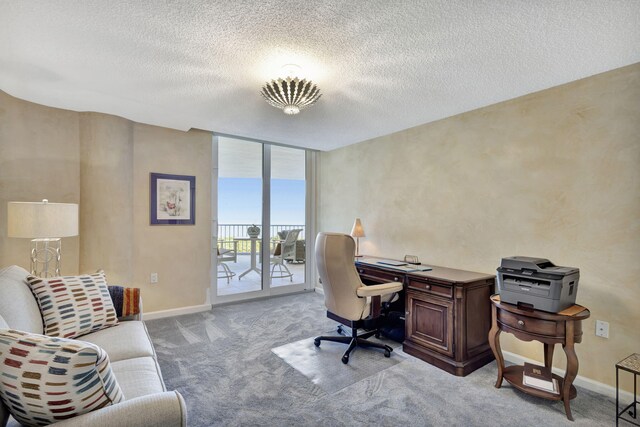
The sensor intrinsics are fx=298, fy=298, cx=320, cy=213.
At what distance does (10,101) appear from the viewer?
2.85m

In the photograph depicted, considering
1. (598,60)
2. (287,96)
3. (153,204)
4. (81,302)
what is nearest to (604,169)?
(598,60)

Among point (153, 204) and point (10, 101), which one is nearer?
point (10, 101)

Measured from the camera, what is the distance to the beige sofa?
3.23 ft

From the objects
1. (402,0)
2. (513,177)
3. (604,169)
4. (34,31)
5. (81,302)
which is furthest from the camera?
(513,177)

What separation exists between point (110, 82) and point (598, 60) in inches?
148

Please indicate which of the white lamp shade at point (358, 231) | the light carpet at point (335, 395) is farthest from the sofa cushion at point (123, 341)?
the white lamp shade at point (358, 231)

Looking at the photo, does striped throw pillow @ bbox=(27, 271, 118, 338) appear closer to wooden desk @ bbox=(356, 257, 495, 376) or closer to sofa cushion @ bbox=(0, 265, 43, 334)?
sofa cushion @ bbox=(0, 265, 43, 334)

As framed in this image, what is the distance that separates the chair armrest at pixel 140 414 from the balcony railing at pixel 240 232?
3.40 meters

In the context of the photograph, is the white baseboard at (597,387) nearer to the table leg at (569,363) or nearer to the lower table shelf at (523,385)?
the lower table shelf at (523,385)

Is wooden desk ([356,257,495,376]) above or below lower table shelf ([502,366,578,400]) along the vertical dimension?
above

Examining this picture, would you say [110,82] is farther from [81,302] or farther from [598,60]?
[598,60]

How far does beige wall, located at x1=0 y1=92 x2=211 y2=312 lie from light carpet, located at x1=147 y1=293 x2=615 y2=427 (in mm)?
1005

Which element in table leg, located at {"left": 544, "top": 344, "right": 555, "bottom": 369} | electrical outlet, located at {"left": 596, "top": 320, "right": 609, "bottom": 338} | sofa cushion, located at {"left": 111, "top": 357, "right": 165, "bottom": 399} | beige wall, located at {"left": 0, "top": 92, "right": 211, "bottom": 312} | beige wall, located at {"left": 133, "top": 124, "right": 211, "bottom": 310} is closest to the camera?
sofa cushion, located at {"left": 111, "top": 357, "right": 165, "bottom": 399}

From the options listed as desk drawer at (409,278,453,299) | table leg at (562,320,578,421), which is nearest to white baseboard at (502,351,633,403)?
table leg at (562,320,578,421)
